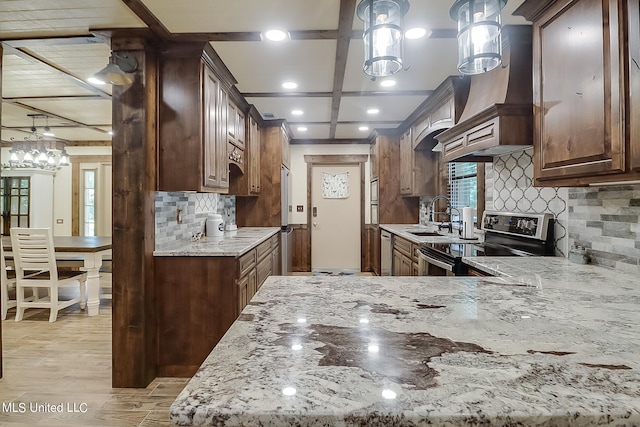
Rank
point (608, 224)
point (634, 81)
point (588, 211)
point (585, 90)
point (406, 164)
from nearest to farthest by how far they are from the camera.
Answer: point (634, 81) → point (585, 90) → point (608, 224) → point (588, 211) → point (406, 164)

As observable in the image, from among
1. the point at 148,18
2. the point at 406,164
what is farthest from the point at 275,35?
the point at 406,164

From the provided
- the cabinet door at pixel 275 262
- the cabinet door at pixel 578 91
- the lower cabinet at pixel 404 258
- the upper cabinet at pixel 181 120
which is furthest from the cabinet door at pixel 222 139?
the cabinet door at pixel 578 91

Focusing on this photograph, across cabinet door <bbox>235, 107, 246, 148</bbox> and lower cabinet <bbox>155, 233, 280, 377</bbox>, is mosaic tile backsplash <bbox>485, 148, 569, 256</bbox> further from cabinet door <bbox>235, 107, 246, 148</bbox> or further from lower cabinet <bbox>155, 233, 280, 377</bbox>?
cabinet door <bbox>235, 107, 246, 148</bbox>

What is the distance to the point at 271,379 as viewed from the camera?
2.18 ft

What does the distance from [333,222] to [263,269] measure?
294cm

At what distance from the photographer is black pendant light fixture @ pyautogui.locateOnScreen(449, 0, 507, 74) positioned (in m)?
1.35

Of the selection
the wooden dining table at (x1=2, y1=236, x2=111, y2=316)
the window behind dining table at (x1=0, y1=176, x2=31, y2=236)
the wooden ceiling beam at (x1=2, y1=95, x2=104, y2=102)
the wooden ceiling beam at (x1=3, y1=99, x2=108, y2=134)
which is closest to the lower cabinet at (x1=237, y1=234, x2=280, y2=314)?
the wooden dining table at (x1=2, y1=236, x2=111, y2=316)

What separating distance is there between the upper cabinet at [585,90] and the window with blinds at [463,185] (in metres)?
1.82

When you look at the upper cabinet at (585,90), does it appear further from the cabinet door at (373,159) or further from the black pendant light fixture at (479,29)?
the cabinet door at (373,159)

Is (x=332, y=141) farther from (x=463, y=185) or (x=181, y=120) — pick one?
(x=181, y=120)

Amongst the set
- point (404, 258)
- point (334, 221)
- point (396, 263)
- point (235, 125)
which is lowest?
point (396, 263)

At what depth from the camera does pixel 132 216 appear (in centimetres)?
236

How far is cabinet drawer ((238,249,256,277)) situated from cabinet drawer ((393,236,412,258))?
5.40ft

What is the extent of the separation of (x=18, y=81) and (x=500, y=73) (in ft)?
14.2
